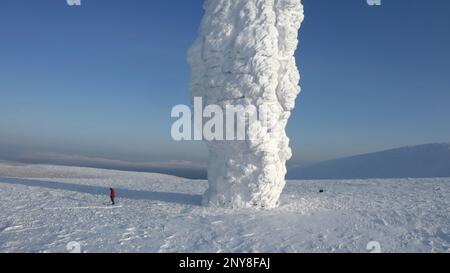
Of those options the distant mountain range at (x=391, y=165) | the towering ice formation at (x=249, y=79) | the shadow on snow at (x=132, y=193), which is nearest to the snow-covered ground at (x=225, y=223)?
the shadow on snow at (x=132, y=193)

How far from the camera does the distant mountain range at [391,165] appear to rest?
3816 centimetres

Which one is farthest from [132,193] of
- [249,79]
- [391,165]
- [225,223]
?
[391,165]

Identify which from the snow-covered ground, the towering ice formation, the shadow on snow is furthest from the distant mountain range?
the shadow on snow

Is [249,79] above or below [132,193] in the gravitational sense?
above

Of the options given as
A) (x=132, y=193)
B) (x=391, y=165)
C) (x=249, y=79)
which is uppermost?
(x=249, y=79)

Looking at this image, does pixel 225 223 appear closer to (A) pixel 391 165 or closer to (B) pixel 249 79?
(B) pixel 249 79

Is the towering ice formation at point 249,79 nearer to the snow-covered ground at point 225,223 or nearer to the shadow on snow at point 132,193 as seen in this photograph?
the snow-covered ground at point 225,223

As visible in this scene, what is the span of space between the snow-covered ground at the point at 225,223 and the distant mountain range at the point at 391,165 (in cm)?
2166

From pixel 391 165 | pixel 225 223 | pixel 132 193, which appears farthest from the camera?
pixel 391 165

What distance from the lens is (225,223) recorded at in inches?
498

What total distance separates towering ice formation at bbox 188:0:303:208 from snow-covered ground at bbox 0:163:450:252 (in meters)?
1.29

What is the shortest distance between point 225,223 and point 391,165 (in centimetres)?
3637

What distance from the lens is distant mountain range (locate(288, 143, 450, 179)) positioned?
3816 centimetres
